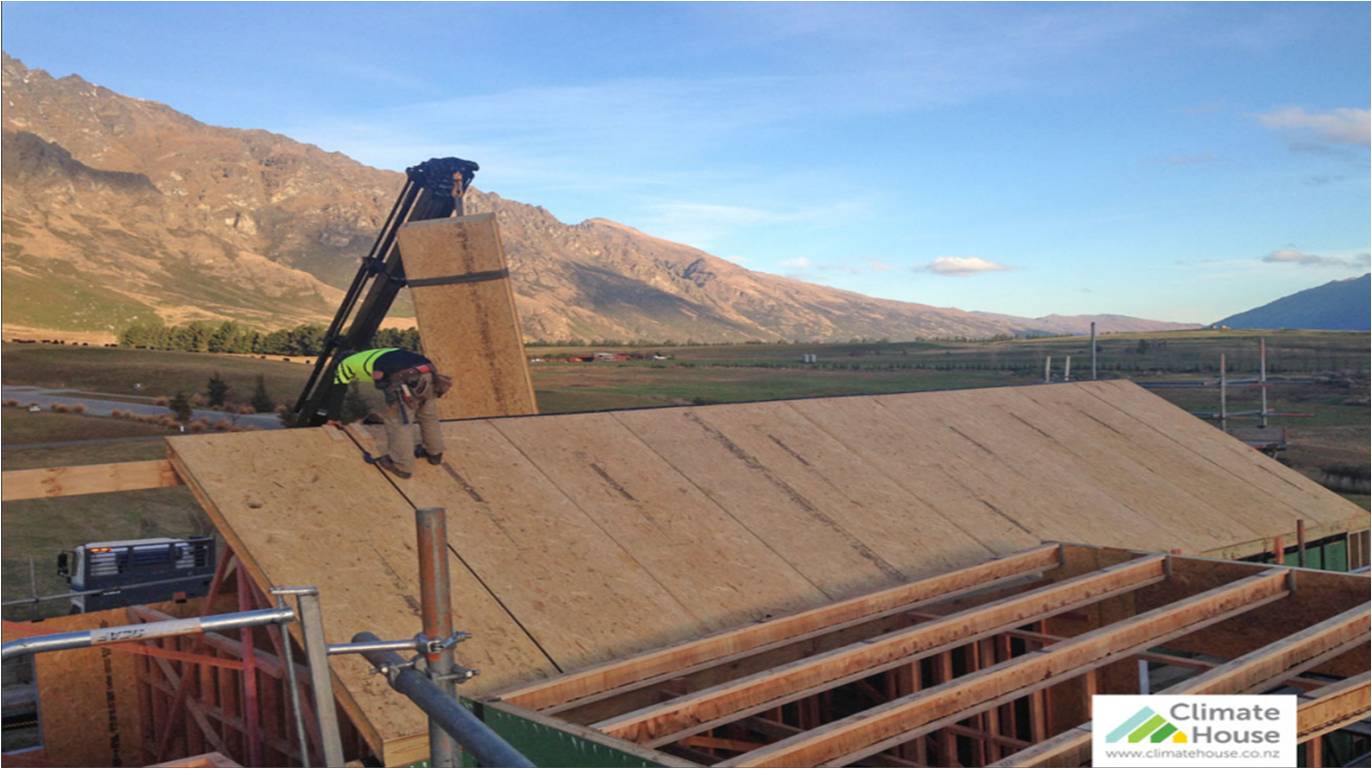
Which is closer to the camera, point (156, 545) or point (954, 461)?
point (954, 461)

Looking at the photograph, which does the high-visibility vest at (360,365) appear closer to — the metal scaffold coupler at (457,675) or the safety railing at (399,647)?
the safety railing at (399,647)

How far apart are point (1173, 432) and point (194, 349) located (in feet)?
296

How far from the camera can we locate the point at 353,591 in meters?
6.58

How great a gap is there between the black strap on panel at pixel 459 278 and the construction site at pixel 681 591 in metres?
0.03

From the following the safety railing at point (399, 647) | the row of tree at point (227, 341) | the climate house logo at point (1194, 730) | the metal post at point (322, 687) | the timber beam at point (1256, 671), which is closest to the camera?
the safety railing at point (399, 647)

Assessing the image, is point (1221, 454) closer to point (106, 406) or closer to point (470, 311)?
point (470, 311)

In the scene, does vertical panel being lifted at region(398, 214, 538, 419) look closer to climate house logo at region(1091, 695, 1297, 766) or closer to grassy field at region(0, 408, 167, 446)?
climate house logo at region(1091, 695, 1297, 766)

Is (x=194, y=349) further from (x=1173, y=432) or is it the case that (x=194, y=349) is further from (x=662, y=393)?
(x=1173, y=432)

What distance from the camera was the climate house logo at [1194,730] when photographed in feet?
16.0

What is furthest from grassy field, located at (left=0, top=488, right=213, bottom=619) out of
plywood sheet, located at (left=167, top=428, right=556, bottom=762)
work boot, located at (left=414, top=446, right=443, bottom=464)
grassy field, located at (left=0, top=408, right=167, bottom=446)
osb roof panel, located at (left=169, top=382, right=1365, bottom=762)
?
osb roof panel, located at (left=169, top=382, right=1365, bottom=762)

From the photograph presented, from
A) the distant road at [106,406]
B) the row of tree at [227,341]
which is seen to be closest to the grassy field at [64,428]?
the distant road at [106,406]

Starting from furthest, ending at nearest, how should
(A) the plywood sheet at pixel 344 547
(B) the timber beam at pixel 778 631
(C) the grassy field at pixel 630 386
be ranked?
(C) the grassy field at pixel 630 386
(A) the plywood sheet at pixel 344 547
(B) the timber beam at pixel 778 631

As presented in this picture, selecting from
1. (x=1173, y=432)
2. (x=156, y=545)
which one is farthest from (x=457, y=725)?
(x=156, y=545)

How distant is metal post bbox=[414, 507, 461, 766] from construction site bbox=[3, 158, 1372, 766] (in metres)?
0.01
